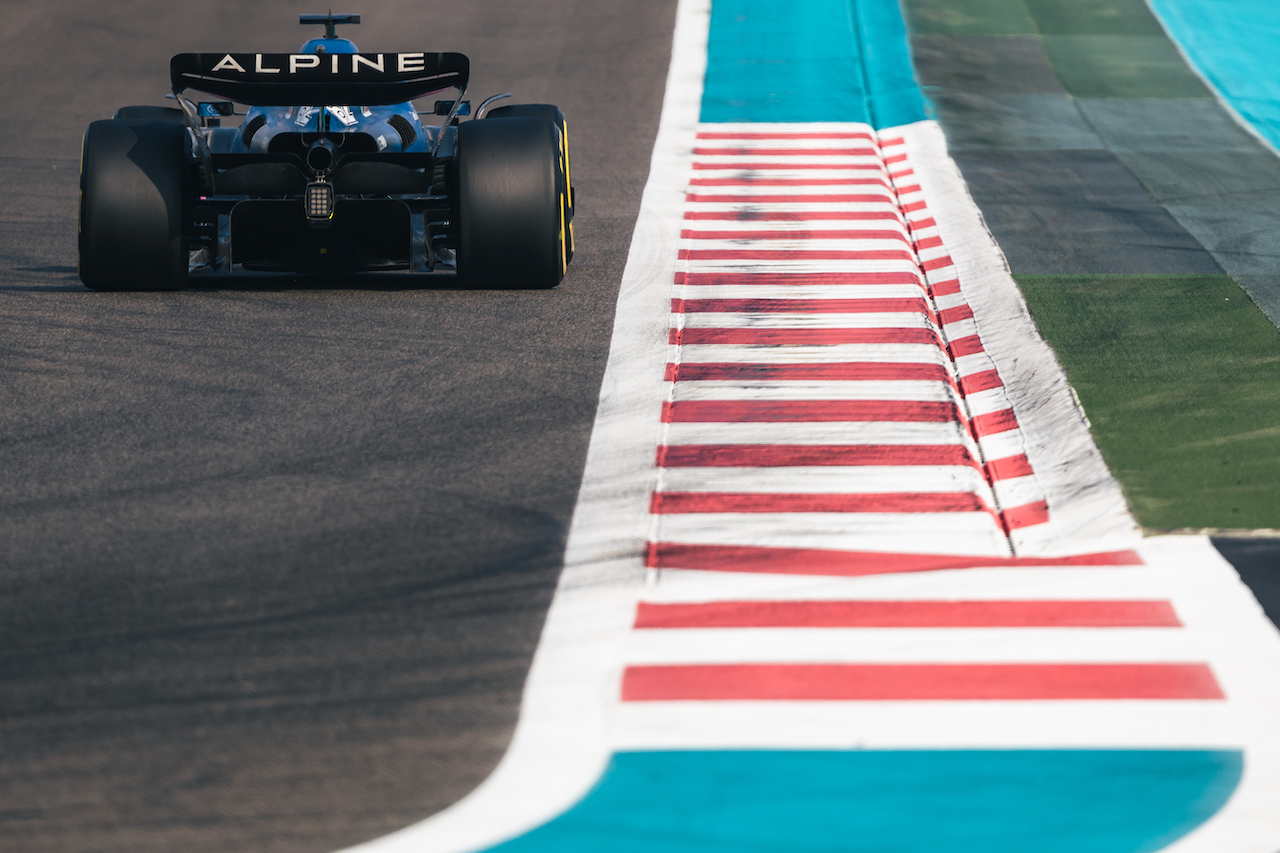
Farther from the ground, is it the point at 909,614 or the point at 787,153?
the point at 787,153

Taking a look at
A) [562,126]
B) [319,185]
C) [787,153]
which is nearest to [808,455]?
[319,185]

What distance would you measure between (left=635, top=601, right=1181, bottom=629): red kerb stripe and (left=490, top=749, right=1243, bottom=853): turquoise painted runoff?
2.60ft

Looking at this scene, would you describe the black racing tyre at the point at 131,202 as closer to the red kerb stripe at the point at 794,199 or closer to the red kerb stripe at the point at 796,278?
the red kerb stripe at the point at 796,278

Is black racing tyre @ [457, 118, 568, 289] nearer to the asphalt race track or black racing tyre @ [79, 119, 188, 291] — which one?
the asphalt race track

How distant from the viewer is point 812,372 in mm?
7344

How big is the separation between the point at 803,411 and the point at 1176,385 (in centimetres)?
192

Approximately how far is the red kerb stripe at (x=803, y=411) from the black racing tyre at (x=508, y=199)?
2.23 meters

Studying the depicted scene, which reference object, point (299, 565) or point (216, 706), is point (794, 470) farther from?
point (216, 706)

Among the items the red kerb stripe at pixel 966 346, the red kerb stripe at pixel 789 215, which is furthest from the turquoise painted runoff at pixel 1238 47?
the red kerb stripe at pixel 966 346

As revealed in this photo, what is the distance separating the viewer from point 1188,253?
381 inches

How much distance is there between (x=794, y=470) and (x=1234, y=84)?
41.5 ft

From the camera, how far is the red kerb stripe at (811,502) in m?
5.61

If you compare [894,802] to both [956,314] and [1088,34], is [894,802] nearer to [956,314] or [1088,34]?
[956,314]

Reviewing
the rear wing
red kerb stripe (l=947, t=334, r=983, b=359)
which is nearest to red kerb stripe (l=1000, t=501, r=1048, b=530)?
red kerb stripe (l=947, t=334, r=983, b=359)
